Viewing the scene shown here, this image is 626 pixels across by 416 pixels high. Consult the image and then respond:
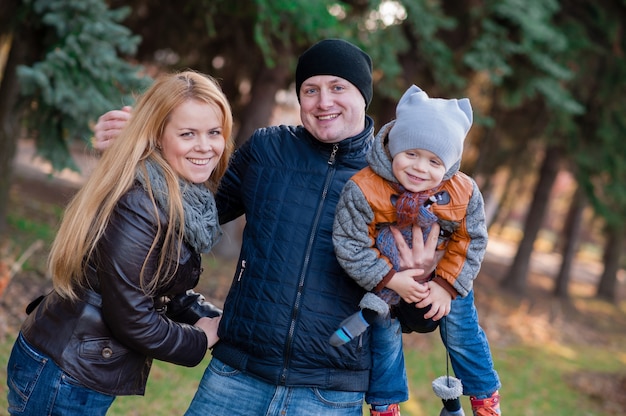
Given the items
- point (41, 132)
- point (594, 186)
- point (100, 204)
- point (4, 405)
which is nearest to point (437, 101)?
point (100, 204)

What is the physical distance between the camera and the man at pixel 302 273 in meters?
2.69

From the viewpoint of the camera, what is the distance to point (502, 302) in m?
14.7

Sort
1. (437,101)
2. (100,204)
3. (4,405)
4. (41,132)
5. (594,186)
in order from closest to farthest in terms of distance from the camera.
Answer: (100,204)
(437,101)
(4,405)
(41,132)
(594,186)

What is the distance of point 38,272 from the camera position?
7660mm

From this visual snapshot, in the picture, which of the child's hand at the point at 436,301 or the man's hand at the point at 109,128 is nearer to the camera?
the child's hand at the point at 436,301

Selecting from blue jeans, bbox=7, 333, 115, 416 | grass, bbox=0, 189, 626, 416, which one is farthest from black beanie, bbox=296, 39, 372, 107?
grass, bbox=0, 189, 626, 416

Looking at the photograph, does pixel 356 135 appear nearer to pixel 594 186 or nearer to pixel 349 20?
pixel 349 20

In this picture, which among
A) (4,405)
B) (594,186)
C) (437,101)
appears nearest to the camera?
(437,101)

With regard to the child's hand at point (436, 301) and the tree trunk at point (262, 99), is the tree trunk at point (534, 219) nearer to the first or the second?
the tree trunk at point (262, 99)

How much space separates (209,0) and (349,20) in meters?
1.94

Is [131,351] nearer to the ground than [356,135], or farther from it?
nearer to the ground

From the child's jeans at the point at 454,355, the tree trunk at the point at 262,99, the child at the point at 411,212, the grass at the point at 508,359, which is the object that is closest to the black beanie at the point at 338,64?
the child at the point at 411,212

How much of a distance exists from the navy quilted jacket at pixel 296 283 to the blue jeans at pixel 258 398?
2.0 inches

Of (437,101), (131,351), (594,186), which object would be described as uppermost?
(594,186)
